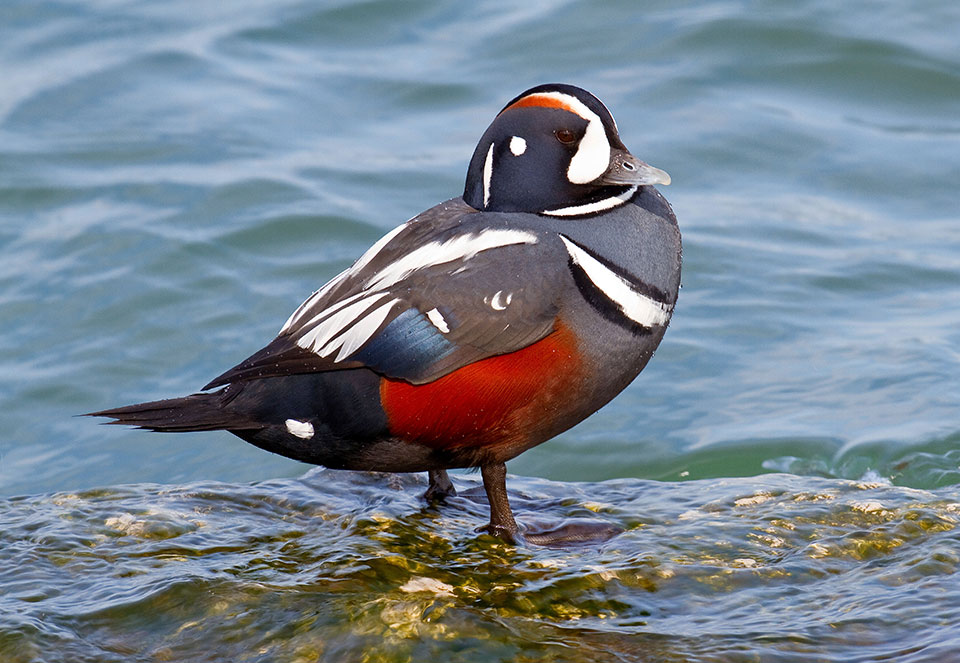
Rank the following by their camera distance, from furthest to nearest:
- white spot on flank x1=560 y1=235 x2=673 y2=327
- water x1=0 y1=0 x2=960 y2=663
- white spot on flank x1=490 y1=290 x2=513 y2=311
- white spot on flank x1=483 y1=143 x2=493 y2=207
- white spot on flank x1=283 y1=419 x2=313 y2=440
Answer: white spot on flank x1=483 y1=143 x2=493 y2=207, white spot on flank x1=283 y1=419 x2=313 y2=440, white spot on flank x1=560 y1=235 x2=673 y2=327, white spot on flank x1=490 y1=290 x2=513 y2=311, water x1=0 y1=0 x2=960 y2=663

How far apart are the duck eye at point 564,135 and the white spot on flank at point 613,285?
1.21 feet

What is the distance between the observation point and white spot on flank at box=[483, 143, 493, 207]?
4461 mm

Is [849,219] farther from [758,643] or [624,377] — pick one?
[758,643]

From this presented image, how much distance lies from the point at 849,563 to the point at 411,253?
1707 mm

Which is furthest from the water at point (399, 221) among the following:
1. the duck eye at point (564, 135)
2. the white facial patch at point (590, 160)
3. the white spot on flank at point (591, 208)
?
the duck eye at point (564, 135)

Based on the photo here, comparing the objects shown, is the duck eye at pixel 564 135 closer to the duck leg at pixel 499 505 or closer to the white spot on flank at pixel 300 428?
the duck leg at pixel 499 505

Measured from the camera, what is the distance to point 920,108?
11.2 metres

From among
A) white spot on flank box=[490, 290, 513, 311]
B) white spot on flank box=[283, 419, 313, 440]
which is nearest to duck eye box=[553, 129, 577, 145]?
white spot on flank box=[490, 290, 513, 311]

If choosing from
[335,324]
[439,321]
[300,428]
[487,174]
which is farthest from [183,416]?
[487,174]

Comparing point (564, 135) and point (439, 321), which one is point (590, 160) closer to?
point (564, 135)

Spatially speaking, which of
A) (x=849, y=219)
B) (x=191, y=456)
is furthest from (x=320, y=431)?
(x=849, y=219)

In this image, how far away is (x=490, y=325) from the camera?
4090mm

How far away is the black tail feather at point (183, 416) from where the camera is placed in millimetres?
4242

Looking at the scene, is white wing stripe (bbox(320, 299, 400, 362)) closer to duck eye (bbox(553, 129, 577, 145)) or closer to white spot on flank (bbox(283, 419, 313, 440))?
white spot on flank (bbox(283, 419, 313, 440))
